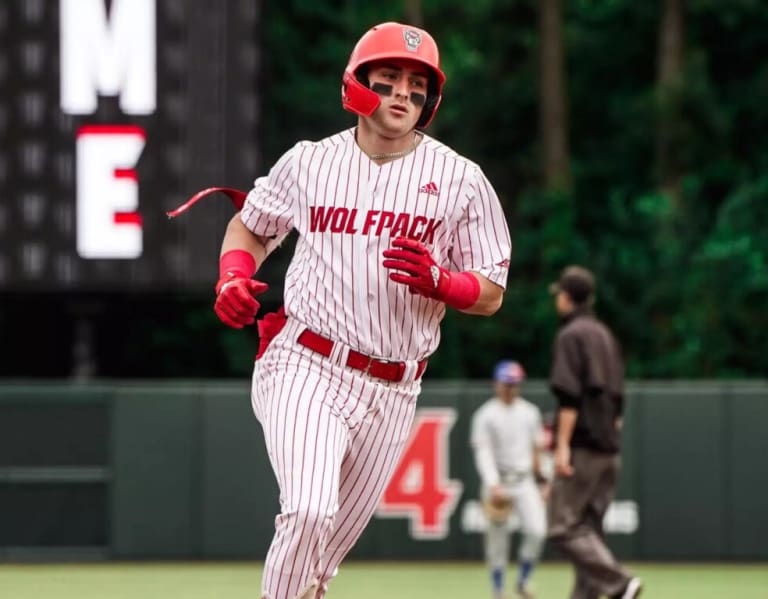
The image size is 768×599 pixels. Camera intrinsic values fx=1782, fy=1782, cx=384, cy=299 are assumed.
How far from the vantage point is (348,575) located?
40.1 ft

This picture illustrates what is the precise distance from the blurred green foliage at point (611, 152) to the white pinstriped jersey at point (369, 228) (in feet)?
37.9

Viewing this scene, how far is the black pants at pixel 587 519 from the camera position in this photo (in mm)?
8094

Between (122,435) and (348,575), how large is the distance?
2093mm

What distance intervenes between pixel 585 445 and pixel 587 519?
37 centimetres

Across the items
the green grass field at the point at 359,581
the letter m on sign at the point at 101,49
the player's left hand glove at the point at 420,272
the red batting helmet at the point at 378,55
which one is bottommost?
the green grass field at the point at 359,581

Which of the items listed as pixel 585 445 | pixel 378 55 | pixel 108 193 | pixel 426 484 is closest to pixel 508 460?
pixel 585 445

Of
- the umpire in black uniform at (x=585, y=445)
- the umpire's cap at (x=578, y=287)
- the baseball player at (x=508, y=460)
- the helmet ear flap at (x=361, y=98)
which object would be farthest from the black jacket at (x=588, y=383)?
the helmet ear flap at (x=361, y=98)

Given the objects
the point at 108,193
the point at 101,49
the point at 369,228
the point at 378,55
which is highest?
the point at 101,49

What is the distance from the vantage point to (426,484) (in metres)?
13.1

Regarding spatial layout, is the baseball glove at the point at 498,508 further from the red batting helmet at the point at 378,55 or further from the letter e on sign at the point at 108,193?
the red batting helmet at the point at 378,55

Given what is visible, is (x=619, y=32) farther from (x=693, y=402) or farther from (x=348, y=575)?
(x=348, y=575)

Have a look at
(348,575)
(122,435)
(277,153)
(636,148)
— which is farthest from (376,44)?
(636,148)

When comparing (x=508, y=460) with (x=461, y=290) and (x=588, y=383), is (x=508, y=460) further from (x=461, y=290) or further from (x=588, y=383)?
(x=461, y=290)

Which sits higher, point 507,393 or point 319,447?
point 319,447
